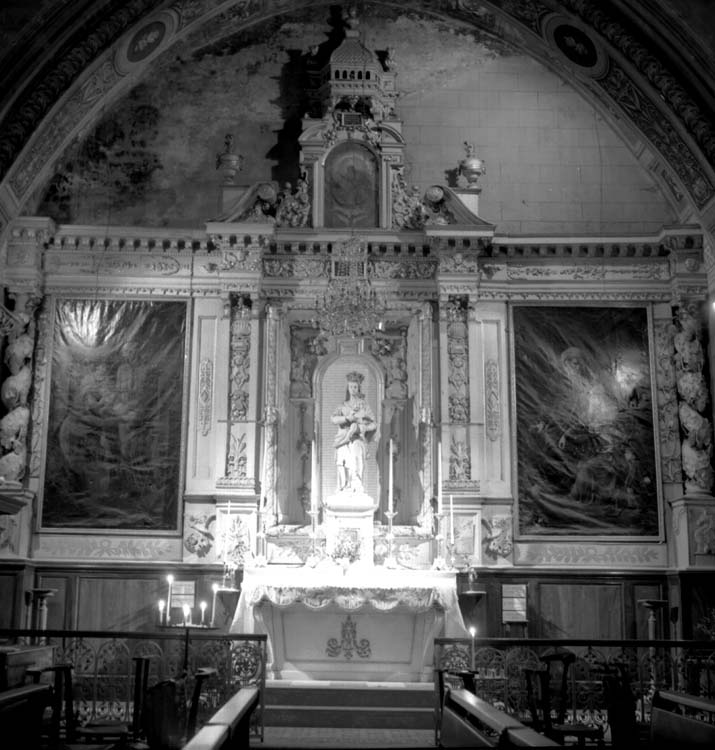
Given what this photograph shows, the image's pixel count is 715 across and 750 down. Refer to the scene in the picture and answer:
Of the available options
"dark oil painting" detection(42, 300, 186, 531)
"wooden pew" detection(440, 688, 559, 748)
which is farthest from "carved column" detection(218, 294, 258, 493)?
"wooden pew" detection(440, 688, 559, 748)

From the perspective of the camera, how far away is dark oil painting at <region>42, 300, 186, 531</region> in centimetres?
1394

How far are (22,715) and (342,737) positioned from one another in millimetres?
4626

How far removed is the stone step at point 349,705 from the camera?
11125mm

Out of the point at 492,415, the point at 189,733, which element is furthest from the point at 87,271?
the point at 189,733

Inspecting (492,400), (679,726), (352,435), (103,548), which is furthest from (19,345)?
(679,726)

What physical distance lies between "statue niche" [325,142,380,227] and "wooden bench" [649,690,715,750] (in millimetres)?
8781

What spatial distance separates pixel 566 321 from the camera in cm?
1467

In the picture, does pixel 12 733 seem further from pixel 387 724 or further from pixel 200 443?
pixel 200 443

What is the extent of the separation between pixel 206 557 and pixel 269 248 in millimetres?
4116

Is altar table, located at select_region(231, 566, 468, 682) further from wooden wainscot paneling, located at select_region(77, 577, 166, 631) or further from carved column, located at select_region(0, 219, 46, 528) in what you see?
carved column, located at select_region(0, 219, 46, 528)

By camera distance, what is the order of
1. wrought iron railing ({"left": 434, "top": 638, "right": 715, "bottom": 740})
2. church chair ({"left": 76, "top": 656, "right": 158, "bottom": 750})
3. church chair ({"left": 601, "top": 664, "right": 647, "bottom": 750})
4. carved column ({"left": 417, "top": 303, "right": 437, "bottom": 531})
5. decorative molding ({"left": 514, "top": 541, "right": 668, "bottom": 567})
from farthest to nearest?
1. carved column ({"left": 417, "top": 303, "right": 437, "bottom": 531})
2. decorative molding ({"left": 514, "top": 541, "right": 668, "bottom": 567})
3. wrought iron railing ({"left": 434, "top": 638, "right": 715, "bottom": 740})
4. church chair ({"left": 76, "top": 656, "right": 158, "bottom": 750})
5. church chair ({"left": 601, "top": 664, "right": 647, "bottom": 750})

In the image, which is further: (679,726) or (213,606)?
(213,606)

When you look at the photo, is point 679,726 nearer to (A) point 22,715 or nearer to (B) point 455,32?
(A) point 22,715

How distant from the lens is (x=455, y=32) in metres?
15.3
